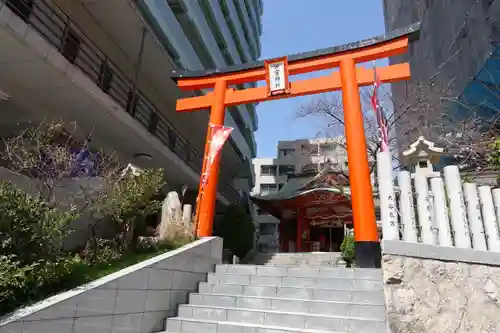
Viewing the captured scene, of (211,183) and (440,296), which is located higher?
(211,183)

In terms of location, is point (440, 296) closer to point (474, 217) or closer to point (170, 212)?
point (474, 217)

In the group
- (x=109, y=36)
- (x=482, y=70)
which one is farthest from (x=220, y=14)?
(x=482, y=70)

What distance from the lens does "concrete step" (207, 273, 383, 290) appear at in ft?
17.2

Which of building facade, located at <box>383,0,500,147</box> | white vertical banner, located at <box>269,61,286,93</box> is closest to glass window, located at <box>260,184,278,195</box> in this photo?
building facade, located at <box>383,0,500,147</box>

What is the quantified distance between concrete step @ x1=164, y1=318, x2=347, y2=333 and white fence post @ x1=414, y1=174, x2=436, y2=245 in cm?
164

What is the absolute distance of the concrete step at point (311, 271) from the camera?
5.43m

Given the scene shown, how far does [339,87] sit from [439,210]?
5872mm

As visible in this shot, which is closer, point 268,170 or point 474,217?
point 474,217

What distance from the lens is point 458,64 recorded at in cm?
1594

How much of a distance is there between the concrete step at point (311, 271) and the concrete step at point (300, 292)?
421 millimetres

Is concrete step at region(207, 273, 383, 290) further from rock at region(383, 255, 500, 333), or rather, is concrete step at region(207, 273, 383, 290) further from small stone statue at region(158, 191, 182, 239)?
small stone statue at region(158, 191, 182, 239)

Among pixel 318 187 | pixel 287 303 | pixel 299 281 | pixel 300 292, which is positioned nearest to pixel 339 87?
pixel 299 281

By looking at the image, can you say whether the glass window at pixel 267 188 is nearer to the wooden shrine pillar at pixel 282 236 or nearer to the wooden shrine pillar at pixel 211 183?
the wooden shrine pillar at pixel 282 236

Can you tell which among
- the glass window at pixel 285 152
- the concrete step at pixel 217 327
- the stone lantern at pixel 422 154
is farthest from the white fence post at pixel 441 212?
the glass window at pixel 285 152
